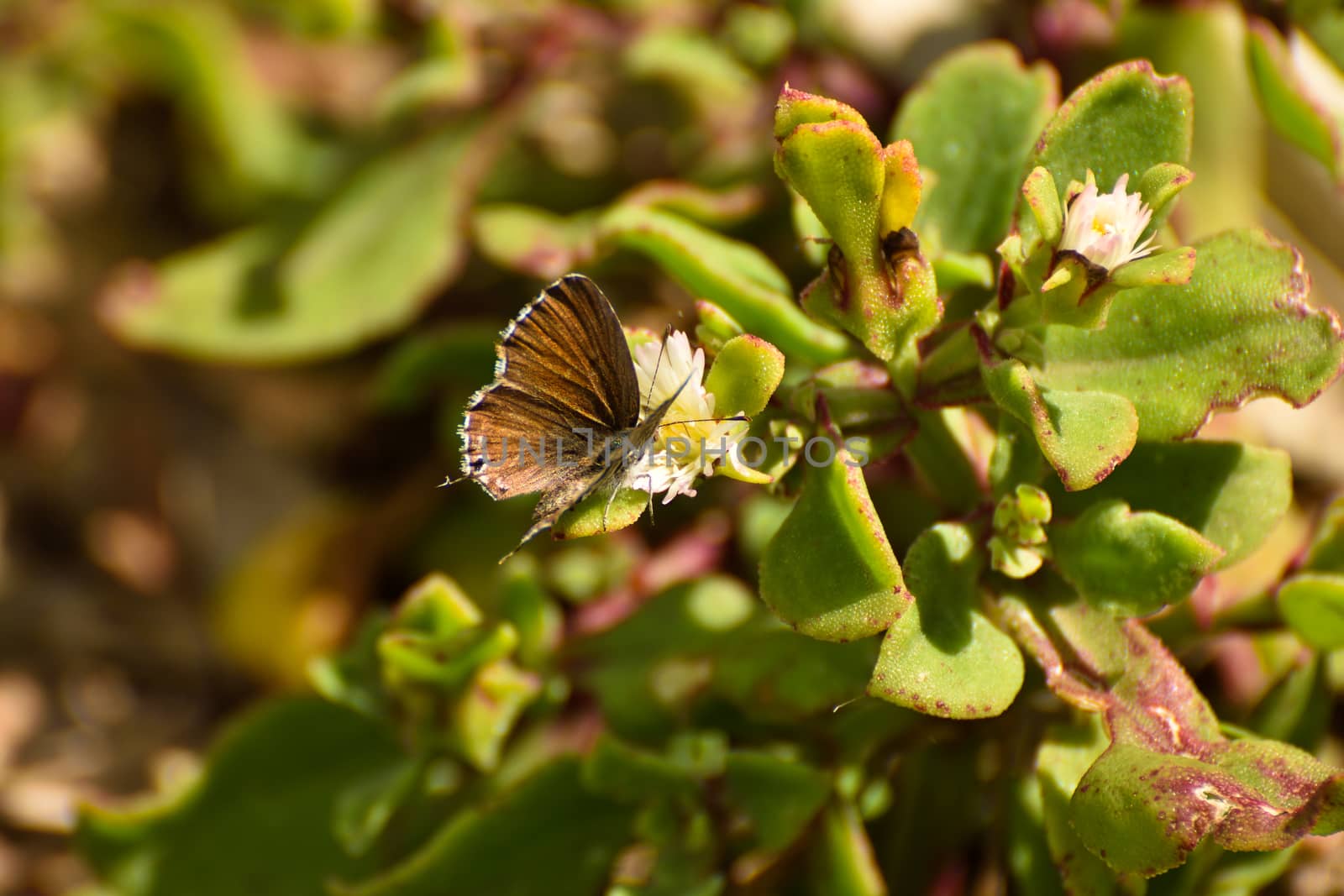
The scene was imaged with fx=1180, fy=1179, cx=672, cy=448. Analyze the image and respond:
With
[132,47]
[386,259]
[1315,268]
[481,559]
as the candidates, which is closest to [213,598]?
[481,559]

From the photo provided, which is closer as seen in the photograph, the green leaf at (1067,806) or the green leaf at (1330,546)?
the green leaf at (1067,806)

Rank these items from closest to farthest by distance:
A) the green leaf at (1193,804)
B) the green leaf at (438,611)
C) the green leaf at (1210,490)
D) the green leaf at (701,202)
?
the green leaf at (1193,804), the green leaf at (1210,490), the green leaf at (438,611), the green leaf at (701,202)

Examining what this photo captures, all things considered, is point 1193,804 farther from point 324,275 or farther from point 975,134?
point 324,275

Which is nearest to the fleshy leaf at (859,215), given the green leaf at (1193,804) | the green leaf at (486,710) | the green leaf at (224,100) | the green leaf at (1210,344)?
the green leaf at (1210,344)

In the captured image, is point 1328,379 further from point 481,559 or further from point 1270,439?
point 481,559

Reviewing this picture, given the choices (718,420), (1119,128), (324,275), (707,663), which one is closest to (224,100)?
(324,275)

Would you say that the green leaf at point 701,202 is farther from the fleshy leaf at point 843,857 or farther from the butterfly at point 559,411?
the fleshy leaf at point 843,857

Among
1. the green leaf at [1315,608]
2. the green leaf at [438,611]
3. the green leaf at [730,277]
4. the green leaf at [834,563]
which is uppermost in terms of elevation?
the green leaf at [730,277]
